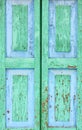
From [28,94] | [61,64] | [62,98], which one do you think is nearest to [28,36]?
[61,64]

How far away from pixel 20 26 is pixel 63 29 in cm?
37

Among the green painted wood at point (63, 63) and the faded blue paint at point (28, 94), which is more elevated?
the green painted wood at point (63, 63)

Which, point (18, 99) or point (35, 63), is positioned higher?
point (35, 63)

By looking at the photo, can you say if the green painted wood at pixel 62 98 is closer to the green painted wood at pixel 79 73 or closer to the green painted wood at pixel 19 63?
the green painted wood at pixel 79 73

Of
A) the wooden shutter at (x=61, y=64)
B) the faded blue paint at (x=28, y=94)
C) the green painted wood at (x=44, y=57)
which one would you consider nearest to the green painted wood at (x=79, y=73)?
the wooden shutter at (x=61, y=64)

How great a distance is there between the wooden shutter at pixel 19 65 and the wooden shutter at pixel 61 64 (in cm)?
7

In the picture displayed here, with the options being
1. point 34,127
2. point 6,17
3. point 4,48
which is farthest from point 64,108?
point 6,17

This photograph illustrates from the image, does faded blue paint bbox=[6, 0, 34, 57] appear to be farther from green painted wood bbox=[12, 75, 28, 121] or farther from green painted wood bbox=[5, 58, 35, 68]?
green painted wood bbox=[12, 75, 28, 121]

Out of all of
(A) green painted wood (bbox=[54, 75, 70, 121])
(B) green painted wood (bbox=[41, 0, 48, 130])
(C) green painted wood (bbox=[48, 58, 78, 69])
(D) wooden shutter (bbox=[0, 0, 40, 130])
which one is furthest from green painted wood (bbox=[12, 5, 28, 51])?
(A) green painted wood (bbox=[54, 75, 70, 121])

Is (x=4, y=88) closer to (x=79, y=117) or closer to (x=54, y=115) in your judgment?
(x=54, y=115)

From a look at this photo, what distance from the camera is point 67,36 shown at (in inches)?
114

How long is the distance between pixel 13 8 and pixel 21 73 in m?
0.56

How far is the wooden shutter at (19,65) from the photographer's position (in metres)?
2.88

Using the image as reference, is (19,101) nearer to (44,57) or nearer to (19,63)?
(19,63)
